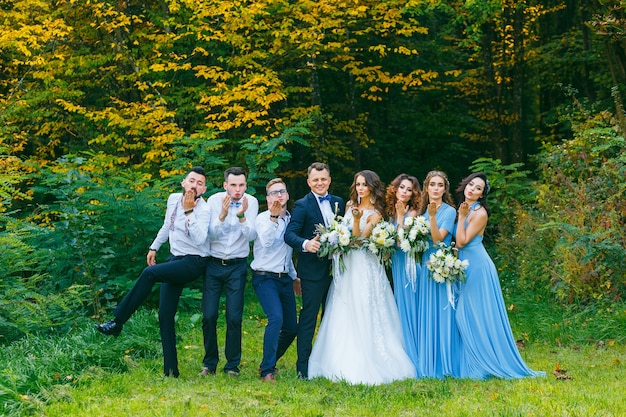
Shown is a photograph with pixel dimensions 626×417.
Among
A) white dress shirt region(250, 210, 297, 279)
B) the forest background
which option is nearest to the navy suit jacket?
white dress shirt region(250, 210, 297, 279)

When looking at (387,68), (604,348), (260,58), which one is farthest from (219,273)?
(387,68)

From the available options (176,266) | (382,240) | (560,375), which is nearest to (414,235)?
(382,240)

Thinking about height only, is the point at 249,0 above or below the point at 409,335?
above

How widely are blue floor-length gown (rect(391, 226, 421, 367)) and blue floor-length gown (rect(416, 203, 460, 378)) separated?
0.05 meters

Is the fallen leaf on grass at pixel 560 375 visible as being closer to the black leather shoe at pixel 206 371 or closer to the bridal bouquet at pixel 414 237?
the bridal bouquet at pixel 414 237

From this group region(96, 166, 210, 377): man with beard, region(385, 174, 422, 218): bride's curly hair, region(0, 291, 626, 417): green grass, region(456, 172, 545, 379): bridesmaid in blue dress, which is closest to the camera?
region(0, 291, 626, 417): green grass

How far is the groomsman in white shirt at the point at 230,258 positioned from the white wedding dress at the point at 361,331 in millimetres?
803

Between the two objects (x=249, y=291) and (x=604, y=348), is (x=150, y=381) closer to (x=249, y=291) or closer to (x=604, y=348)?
(x=604, y=348)

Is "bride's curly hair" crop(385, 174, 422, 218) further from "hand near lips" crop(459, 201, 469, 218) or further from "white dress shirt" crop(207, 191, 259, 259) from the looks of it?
"white dress shirt" crop(207, 191, 259, 259)

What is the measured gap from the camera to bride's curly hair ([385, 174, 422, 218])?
786 centimetres

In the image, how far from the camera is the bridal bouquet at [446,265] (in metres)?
7.31

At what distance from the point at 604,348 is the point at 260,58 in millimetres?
9379

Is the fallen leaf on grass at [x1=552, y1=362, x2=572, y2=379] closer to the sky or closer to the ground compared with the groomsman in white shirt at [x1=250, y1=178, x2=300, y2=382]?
closer to the ground

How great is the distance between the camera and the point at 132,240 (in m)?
11.9
